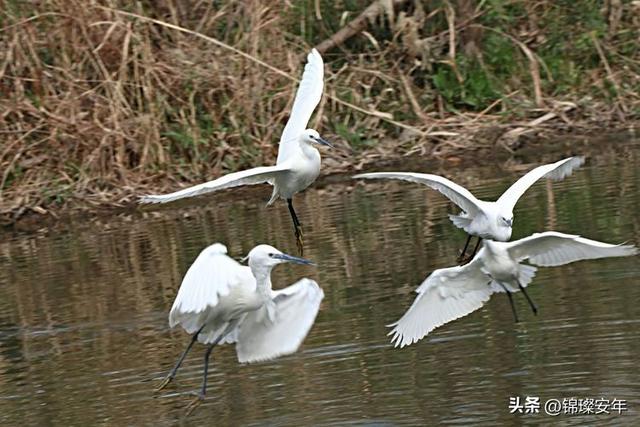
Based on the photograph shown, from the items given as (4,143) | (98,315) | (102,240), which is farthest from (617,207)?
(4,143)

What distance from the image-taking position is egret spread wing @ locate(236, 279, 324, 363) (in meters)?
6.96

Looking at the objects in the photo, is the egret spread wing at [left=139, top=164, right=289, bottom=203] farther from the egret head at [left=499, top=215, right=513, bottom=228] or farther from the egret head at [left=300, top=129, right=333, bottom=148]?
the egret head at [left=499, top=215, right=513, bottom=228]

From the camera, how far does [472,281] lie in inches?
327

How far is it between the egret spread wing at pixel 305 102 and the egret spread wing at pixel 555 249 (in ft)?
7.87

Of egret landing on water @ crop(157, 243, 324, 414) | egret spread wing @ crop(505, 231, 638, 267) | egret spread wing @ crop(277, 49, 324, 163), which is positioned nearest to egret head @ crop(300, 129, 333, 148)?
egret spread wing @ crop(277, 49, 324, 163)

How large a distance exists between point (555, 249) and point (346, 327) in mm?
1703

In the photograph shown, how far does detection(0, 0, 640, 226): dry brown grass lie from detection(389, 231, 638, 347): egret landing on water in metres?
8.11

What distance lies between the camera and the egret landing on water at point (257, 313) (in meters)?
6.95

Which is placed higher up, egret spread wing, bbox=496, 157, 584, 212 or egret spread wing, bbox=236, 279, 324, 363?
egret spread wing, bbox=496, 157, 584, 212

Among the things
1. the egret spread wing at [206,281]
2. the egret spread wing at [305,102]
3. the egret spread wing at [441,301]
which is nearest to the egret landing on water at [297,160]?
the egret spread wing at [305,102]

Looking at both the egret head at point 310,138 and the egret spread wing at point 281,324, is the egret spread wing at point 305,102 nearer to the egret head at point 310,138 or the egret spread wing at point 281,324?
the egret head at point 310,138

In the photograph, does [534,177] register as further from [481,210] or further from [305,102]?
[305,102]

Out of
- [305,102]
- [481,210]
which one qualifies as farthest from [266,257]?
[305,102]

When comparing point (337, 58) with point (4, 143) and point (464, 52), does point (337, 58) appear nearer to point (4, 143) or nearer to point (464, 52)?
point (464, 52)
